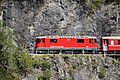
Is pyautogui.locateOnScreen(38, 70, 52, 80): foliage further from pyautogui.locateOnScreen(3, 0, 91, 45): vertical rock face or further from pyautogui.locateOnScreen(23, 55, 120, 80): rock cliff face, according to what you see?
pyautogui.locateOnScreen(3, 0, 91, 45): vertical rock face

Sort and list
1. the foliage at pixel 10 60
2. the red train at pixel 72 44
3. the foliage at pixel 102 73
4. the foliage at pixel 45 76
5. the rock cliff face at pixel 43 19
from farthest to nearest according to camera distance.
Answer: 1. the rock cliff face at pixel 43 19
2. the red train at pixel 72 44
3. the foliage at pixel 102 73
4. the foliage at pixel 45 76
5. the foliage at pixel 10 60

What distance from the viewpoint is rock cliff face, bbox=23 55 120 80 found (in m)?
24.7

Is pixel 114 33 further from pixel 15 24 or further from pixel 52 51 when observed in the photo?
pixel 15 24

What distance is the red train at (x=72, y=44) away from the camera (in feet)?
92.9

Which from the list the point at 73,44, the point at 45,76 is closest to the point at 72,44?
the point at 73,44

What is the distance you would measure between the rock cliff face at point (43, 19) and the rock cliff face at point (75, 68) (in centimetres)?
472

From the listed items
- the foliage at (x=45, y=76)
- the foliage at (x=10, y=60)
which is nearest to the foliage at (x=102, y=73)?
the foliage at (x=45, y=76)

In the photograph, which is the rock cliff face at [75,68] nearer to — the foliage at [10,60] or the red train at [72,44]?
the foliage at [10,60]

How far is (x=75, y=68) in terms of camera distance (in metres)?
25.5

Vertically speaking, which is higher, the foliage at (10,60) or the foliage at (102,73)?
the foliage at (10,60)

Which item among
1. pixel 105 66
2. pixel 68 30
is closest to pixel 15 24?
pixel 68 30

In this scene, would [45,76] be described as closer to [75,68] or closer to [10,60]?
[75,68]

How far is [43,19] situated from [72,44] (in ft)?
17.4

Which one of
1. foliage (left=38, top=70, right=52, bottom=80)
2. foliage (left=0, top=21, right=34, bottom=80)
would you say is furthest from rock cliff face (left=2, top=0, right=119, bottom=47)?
foliage (left=38, top=70, right=52, bottom=80)
